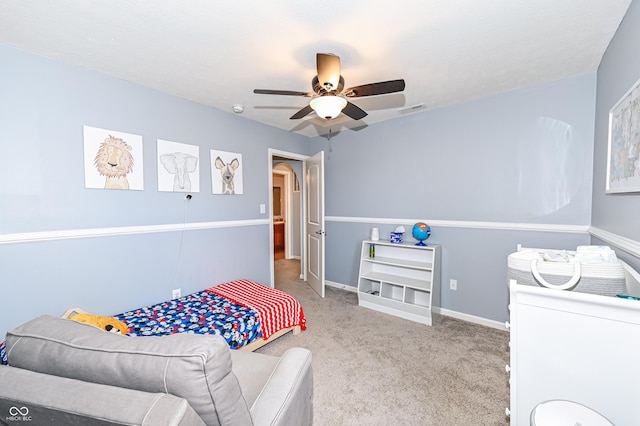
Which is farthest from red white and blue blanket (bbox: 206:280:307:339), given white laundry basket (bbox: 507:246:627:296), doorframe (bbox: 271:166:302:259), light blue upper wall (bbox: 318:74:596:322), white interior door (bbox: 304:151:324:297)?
doorframe (bbox: 271:166:302:259)

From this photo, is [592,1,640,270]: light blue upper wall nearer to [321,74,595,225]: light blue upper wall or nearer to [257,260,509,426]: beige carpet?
[321,74,595,225]: light blue upper wall

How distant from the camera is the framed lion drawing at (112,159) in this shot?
2.26 m

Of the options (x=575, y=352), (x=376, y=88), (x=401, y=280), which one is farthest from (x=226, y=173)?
(x=575, y=352)

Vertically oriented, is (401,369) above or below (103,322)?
below

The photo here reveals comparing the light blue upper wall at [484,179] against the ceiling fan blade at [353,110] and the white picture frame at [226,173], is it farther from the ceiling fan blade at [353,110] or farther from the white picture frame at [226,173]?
the white picture frame at [226,173]

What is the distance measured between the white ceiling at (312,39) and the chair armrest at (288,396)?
1947 millimetres

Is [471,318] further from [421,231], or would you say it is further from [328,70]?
[328,70]

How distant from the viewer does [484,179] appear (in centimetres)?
294

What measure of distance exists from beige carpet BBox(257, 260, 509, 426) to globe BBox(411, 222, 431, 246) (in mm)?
954

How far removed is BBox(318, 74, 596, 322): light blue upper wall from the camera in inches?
97.3

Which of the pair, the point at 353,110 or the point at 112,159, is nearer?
the point at 353,110

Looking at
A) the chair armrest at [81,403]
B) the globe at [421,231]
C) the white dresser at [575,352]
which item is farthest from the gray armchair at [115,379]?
the globe at [421,231]

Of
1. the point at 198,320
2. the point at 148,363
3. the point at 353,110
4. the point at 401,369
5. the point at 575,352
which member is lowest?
the point at 401,369

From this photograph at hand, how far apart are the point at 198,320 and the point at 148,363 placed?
169cm
